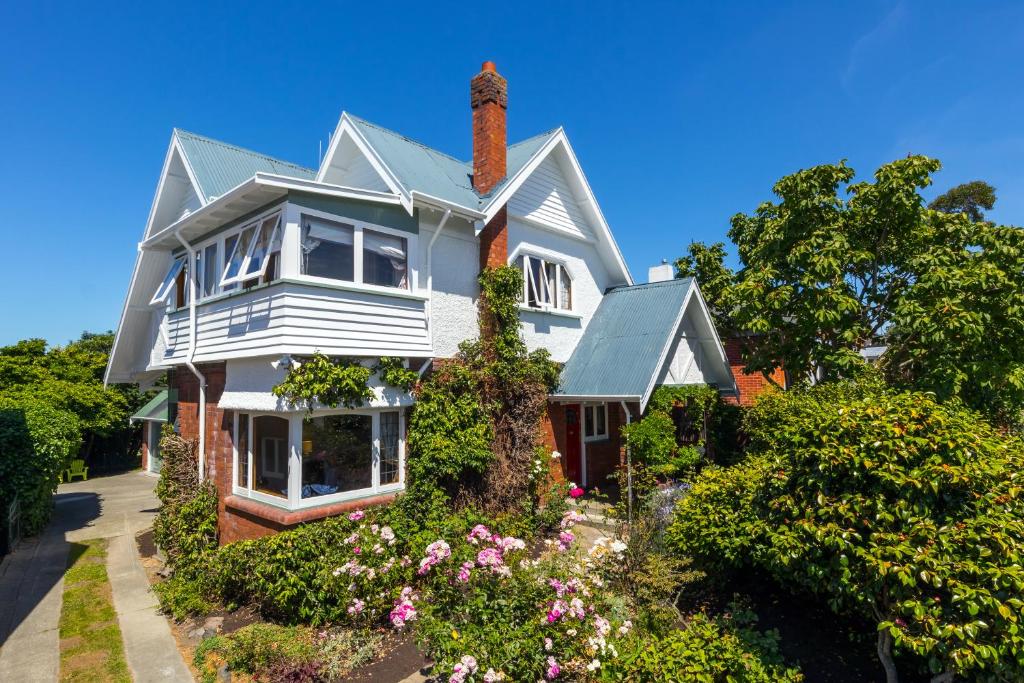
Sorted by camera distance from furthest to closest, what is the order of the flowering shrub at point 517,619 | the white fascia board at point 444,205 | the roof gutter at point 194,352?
1. the roof gutter at point 194,352
2. the white fascia board at point 444,205
3. the flowering shrub at point 517,619

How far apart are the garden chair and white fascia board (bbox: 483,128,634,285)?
25688mm

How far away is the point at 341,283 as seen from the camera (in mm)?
10219

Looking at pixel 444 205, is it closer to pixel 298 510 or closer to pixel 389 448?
pixel 389 448

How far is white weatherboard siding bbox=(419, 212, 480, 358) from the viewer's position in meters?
12.0

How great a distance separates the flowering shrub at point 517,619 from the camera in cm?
583

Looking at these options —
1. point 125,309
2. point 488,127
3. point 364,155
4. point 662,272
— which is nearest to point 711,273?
point 662,272

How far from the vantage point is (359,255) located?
1068 cm

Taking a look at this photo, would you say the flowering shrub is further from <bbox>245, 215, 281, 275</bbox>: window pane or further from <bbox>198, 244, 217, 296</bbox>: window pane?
<bbox>198, 244, 217, 296</bbox>: window pane

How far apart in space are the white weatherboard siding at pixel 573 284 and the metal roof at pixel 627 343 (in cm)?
43

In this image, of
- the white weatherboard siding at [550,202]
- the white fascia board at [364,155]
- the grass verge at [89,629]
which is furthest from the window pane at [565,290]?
the grass verge at [89,629]

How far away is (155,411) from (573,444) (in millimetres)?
23548

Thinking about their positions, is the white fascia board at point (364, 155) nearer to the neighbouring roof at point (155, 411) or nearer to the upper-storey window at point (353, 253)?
the upper-storey window at point (353, 253)

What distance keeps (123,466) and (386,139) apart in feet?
88.8

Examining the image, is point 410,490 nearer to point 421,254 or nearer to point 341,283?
point 341,283
